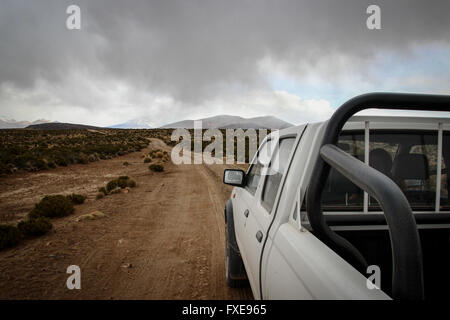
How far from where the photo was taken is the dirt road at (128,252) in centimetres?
344

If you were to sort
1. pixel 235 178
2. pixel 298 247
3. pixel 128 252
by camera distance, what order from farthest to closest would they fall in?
→ 1. pixel 128 252
2. pixel 235 178
3. pixel 298 247

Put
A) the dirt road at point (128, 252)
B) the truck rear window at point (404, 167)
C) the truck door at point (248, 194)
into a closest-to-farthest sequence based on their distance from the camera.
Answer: the truck rear window at point (404, 167) → the truck door at point (248, 194) → the dirt road at point (128, 252)

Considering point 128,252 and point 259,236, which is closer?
point 259,236

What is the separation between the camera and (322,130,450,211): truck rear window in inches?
76.6

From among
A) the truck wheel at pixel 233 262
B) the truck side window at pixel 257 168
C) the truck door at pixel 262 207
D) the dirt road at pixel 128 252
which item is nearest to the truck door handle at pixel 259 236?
the truck door at pixel 262 207

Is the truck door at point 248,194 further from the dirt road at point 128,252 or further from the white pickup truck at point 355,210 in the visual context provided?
the dirt road at point 128,252

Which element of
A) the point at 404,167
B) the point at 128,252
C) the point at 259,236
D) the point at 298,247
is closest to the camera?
the point at 298,247

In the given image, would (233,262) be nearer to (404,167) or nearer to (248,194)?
(248,194)

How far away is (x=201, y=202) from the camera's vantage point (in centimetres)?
806

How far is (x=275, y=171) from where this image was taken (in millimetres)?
2133

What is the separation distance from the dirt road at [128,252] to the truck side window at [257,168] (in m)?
1.49

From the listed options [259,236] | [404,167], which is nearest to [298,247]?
[259,236]

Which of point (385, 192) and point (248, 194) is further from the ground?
point (385, 192)

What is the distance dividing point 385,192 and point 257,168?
83.1 inches
